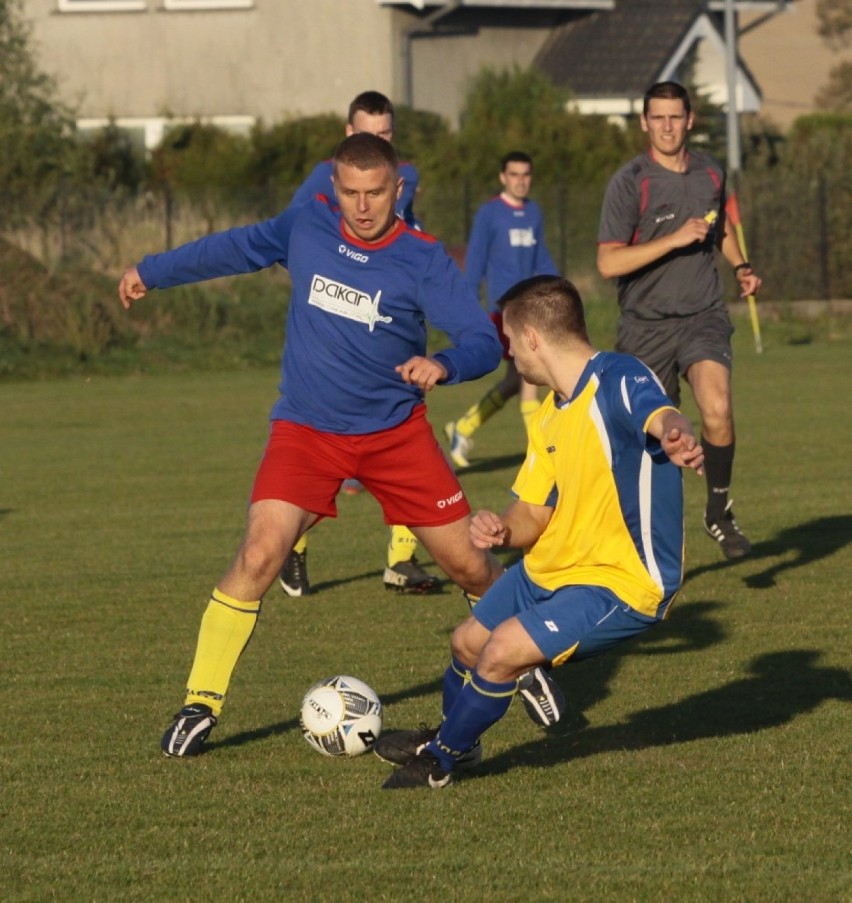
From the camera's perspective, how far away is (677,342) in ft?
31.3

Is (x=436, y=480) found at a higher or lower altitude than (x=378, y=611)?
higher

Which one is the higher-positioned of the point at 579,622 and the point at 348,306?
the point at 348,306

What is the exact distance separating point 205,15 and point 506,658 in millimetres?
33135

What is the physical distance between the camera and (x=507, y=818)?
18.1ft

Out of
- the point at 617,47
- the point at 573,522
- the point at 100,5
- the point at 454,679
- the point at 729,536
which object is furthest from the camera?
the point at 617,47

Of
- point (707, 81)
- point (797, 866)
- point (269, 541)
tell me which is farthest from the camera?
point (707, 81)

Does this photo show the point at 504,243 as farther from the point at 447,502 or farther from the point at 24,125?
the point at 24,125

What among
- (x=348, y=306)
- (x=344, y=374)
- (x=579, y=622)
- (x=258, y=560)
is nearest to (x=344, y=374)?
(x=344, y=374)

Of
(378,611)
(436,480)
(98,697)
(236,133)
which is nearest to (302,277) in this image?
(436,480)

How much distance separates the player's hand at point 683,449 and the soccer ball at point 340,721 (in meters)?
1.73

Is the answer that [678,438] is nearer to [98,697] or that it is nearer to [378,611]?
[98,697]

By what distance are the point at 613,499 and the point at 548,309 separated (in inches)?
24.5

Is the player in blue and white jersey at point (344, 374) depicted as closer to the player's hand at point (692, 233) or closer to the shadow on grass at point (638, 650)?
the shadow on grass at point (638, 650)

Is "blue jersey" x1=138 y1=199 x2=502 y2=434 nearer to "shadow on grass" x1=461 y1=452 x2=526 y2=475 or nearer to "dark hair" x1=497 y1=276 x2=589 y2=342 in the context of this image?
"dark hair" x1=497 y1=276 x2=589 y2=342
